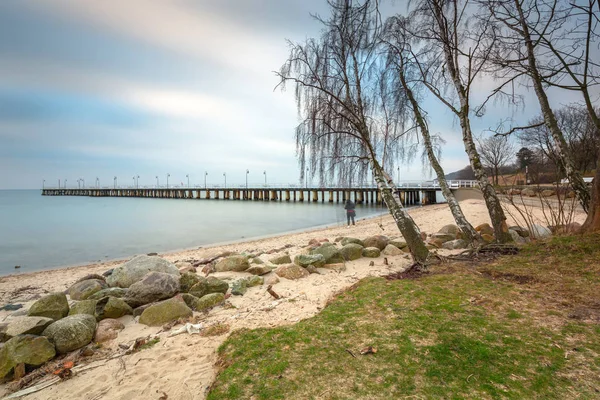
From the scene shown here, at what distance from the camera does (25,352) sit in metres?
3.79

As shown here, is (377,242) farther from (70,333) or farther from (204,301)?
(70,333)

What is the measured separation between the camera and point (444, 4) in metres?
6.88

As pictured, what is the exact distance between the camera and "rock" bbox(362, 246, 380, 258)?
26.2 feet

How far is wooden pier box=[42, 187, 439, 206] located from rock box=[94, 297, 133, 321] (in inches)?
1172

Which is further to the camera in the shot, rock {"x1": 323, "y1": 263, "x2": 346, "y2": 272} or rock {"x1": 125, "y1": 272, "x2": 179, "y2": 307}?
rock {"x1": 323, "y1": 263, "x2": 346, "y2": 272}

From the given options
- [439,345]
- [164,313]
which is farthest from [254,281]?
[439,345]

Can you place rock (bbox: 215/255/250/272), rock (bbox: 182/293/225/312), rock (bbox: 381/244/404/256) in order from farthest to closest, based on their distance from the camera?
rock (bbox: 381/244/404/256), rock (bbox: 215/255/250/272), rock (bbox: 182/293/225/312)

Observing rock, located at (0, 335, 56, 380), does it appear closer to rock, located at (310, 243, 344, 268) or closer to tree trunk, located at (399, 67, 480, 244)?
rock, located at (310, 243, 344, 268)

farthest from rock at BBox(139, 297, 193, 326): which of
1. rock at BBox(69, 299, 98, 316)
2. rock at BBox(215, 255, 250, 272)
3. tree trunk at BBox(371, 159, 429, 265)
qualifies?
tree trunk at BBox(371, 159, 429, 265)

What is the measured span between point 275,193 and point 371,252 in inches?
2683

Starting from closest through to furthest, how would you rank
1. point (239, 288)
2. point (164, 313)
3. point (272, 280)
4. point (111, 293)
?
point (164, 313), point (111, 293), point (239, 288), point (272, 280)

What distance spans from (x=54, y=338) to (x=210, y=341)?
2.32 meters

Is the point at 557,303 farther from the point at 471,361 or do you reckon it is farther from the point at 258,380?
the point at 258,380

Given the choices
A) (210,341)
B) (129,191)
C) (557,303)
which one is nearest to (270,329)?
(210,341)
